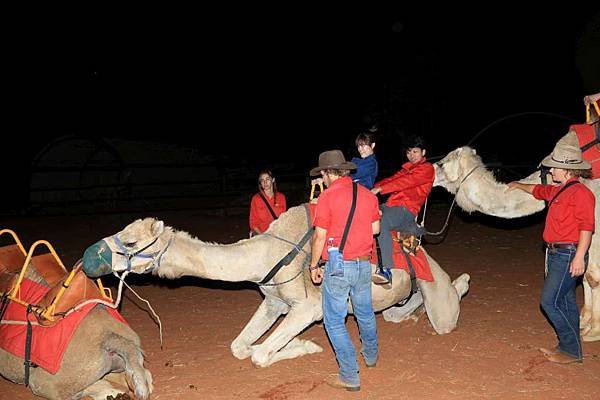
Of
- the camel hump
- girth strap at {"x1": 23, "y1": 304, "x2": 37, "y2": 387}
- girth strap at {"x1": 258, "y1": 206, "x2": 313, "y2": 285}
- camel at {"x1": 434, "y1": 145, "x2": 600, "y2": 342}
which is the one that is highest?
camel at {"x1": 434, "y1": 145, "x2": 600, "y2": 342}

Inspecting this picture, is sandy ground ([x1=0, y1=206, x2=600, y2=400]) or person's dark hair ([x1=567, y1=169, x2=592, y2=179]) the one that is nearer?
sandy ground ([x1=0, y1=206, x2=600, y2=400])

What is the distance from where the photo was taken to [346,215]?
4.93m

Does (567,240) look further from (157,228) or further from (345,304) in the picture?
(157,228)

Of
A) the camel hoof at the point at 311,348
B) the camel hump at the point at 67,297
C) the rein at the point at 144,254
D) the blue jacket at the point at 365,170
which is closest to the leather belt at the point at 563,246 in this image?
the blue jacket at the point at 365,170

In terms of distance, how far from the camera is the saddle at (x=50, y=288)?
4.94 meters

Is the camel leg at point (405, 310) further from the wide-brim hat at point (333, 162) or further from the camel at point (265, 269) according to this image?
the wide-brim hat at point (333, 162)

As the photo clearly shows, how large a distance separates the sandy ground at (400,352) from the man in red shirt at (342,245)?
472mm

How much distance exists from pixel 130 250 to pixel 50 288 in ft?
2.89

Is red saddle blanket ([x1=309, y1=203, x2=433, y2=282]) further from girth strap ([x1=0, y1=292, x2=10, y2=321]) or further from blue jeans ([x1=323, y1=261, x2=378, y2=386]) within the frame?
girth strap ([x1=0, y1=292, x2=10, y2=321])

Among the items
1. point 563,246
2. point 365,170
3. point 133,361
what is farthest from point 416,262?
point 133,361

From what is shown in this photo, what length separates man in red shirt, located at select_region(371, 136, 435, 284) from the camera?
609 cm

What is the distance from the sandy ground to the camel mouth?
1.25 meters

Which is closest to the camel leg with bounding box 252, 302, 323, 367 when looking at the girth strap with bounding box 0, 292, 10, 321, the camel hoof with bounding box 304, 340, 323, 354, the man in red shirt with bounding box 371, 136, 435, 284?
the camel hoof with bounding box 304, 340, 323, 354

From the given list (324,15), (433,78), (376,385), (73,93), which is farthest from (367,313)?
(324,15)
